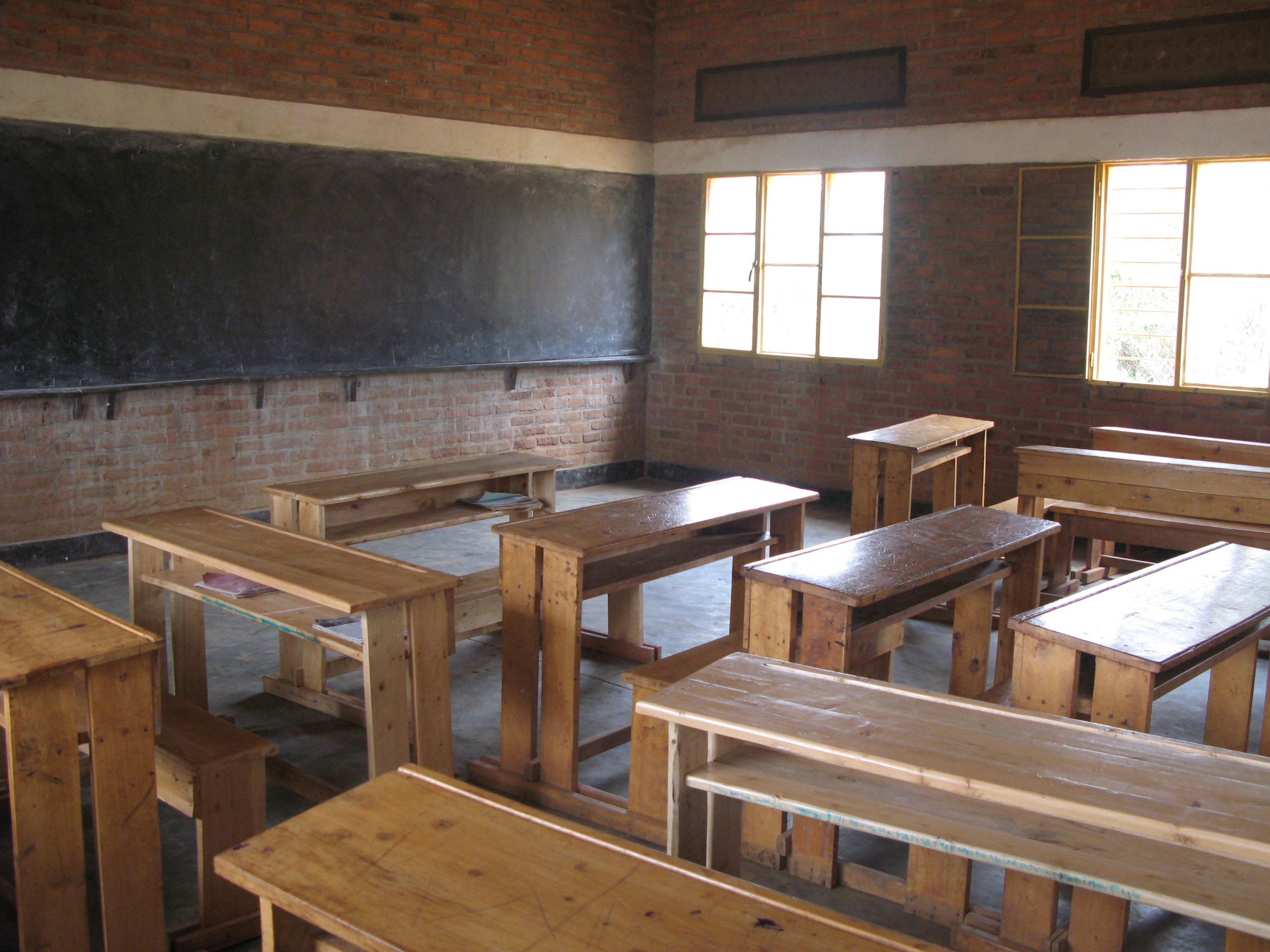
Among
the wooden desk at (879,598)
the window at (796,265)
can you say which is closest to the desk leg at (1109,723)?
the wooden desk at (879,598)

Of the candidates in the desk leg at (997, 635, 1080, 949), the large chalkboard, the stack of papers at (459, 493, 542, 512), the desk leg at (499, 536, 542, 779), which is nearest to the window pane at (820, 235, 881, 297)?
the large chalkboard

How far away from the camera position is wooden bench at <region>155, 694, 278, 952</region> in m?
2.50

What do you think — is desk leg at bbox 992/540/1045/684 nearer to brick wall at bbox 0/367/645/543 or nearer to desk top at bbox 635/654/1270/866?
desk top at bbox 635/654/1270/866

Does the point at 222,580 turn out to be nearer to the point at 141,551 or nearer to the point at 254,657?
the point at 141,551

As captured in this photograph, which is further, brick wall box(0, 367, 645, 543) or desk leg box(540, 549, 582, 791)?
brick wall box(0, 367, 645, 543)

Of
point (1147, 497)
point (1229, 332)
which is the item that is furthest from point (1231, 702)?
point (1229, 332)

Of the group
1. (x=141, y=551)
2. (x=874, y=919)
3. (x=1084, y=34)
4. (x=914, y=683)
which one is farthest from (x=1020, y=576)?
(x=1084, y=34)

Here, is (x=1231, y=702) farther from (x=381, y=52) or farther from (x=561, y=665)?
(x=381, y=52)

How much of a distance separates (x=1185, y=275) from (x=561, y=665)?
4.69 meters

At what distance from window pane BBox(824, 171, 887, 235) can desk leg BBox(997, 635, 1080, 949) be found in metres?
5.18

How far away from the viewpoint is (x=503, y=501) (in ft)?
15.0

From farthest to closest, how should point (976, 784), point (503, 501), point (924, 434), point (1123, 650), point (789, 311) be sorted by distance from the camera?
point (789, 311)
point (924, 434)
point (503, 501)
point (1123, 650)
point (976, 784)

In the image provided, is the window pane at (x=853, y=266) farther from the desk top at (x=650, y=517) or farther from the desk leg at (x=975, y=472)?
the desk top at (x=650, y=517)

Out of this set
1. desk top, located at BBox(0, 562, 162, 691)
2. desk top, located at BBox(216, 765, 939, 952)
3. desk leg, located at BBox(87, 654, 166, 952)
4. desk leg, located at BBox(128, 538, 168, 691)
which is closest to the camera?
desk top, located at BBox(216, 765, 939, 952)
